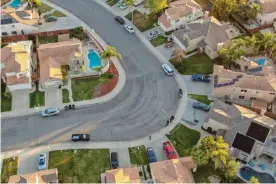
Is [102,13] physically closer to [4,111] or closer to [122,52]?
[122,52]

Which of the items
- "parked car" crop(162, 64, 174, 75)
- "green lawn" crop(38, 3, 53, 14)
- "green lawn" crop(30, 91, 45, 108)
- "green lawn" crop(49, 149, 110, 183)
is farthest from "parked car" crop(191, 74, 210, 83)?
"green lawn" crop(38, 3, 53, 14)

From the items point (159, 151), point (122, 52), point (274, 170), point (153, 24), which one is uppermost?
point (153, 24)

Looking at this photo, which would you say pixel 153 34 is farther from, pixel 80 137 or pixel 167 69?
pixel 80 137

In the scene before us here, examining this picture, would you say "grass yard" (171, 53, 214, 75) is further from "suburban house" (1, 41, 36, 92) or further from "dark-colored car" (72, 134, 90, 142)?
"suburban house" (1, 41, 36, 92)

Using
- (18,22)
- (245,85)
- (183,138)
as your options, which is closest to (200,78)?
(245,85)

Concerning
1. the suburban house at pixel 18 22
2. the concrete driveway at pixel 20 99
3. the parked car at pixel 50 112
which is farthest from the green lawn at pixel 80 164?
the suburban house at pixel 18 22

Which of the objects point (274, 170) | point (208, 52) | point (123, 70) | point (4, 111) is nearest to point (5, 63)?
point (4, 111)
